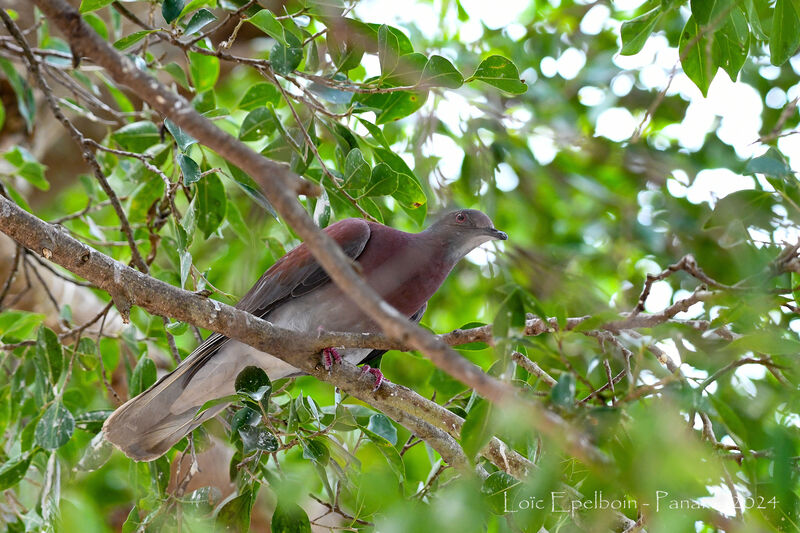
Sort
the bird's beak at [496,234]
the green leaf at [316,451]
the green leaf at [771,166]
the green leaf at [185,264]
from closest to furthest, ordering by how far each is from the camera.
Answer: the green leaf at [771,166], the green leaf at [316,451], the green leaf at [185,264], the bird's beak at [496,234]

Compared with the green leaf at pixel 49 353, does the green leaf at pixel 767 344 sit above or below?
below

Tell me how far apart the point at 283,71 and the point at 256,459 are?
132 cm

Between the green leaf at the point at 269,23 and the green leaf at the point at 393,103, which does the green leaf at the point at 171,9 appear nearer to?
the green leaf at the point at 269,23

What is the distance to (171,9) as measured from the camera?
8.71 ft

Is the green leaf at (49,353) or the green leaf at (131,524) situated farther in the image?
the green leaf at (49,353)

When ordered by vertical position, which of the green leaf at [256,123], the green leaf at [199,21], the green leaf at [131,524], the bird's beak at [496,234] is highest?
the green leaf at [199,21]

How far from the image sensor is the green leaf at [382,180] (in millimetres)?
2650

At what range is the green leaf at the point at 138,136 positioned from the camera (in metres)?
3.38

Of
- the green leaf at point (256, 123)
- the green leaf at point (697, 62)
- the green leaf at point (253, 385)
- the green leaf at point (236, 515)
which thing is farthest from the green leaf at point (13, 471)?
the green leaf at point (697, 62)

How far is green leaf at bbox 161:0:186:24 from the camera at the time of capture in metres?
2.65

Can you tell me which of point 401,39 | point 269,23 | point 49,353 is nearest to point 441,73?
point 401,39

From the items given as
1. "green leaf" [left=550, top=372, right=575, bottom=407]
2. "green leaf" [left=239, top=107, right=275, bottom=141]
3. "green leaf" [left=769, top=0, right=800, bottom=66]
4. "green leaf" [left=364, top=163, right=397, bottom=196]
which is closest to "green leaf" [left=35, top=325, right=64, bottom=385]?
"green leaf" [left=239, top=107, right=275, bottom=141]

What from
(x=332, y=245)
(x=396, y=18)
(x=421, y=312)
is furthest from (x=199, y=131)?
(x=396, y=18)

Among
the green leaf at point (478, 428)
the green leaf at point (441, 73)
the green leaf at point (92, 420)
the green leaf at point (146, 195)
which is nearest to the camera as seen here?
the green leaf at point (478, 428)
